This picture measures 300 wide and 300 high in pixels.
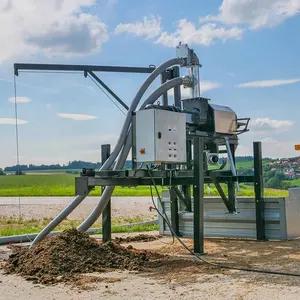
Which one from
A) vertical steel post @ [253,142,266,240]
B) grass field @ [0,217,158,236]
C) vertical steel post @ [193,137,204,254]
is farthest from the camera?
grass field @ [0,217,158,236]

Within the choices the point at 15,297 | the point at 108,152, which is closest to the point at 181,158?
the point at 108,152

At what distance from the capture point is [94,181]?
7000mm

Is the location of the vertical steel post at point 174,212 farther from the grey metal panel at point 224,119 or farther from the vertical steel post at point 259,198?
the grey metal panel at point 224,119

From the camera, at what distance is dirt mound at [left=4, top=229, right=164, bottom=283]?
233 inches

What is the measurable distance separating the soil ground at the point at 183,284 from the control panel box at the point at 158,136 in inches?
56.4

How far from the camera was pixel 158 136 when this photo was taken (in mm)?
6816

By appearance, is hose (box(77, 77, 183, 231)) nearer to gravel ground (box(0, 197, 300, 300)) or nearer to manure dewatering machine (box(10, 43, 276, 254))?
manure dewatering machine (box(10, 43, 276, 254))

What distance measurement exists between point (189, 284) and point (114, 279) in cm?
87

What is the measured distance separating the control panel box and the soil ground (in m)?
1.43

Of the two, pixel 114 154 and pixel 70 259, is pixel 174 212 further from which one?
pixel 70 259

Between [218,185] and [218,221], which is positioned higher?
[218,185]

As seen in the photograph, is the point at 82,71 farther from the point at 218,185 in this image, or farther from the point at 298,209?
the point at 298,209

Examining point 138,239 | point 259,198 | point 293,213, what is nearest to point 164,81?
point 259,198

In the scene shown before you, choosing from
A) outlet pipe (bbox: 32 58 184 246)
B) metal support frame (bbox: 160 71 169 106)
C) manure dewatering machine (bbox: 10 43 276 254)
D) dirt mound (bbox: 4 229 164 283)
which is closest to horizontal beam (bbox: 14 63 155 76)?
manure dewatering machine (bbox: 10 43 276 254)
